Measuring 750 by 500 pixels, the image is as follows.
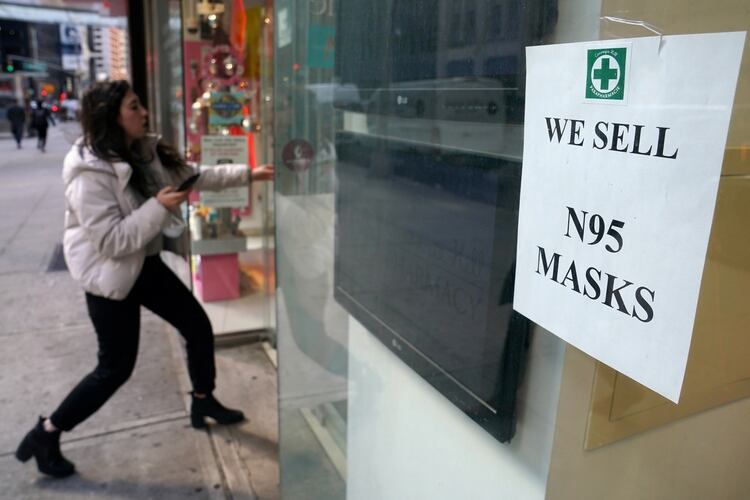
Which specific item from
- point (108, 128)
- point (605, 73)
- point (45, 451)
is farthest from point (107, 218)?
point (605, 73)

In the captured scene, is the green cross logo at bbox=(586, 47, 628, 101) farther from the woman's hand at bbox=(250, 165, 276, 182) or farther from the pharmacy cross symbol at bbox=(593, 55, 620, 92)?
the woman's hand at bbox=(250, 165, 276, 182)

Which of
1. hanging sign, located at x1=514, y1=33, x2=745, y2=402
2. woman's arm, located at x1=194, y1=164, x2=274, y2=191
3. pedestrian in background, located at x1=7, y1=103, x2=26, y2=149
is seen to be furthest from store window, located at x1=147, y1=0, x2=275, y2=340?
pedestrian in background, located at x1=7, y1=103, x2=26, y2=149

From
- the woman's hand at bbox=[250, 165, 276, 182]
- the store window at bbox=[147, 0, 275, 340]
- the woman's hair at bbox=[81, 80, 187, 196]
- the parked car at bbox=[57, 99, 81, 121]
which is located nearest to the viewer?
the woman's hair at bbox=[81, 80, 187, 196]

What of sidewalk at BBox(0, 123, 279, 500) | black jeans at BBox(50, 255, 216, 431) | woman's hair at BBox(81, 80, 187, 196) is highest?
woman's hair at BBox(81, 80, 187, 196)

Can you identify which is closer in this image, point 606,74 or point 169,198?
point 606,74

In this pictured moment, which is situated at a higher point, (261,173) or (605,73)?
(605,73)

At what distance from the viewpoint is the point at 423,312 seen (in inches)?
61.1

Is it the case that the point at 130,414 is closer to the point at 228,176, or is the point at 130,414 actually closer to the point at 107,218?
the point at 107,218

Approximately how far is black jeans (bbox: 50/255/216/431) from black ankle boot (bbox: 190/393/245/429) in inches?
20.2

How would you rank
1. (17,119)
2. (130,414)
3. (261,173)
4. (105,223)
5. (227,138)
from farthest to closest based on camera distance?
(17,119) < (227,138) < (130,414) < (261,173) < (105,223)

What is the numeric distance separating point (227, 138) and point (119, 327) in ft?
6.12

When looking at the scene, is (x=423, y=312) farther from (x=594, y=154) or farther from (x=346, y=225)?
(x=594, y=154)

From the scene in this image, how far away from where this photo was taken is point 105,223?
2.76 m

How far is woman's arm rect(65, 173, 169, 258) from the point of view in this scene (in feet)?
9.01
